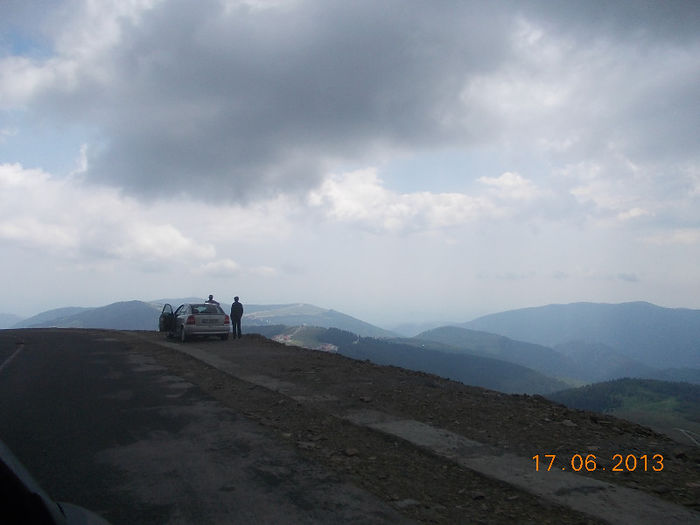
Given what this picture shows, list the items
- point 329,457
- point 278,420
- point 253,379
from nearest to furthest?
point 329,457, point 278,420, point 253,379

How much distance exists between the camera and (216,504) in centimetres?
412

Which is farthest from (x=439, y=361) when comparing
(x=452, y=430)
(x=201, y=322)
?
(x=452, y=430)

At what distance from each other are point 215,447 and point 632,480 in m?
4.87

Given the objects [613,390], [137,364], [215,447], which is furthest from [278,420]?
[613,390]

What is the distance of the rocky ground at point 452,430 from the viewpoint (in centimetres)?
432

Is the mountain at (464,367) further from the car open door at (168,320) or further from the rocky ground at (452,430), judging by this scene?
the rocky ground at (452,430)

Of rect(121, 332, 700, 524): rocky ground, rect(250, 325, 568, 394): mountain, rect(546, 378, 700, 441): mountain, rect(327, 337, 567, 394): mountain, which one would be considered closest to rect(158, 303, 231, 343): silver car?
rect(121, 332, 700, 524): rocky ground

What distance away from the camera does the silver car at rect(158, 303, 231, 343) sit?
785 inches

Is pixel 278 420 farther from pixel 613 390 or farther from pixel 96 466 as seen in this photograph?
pixel 613 390
